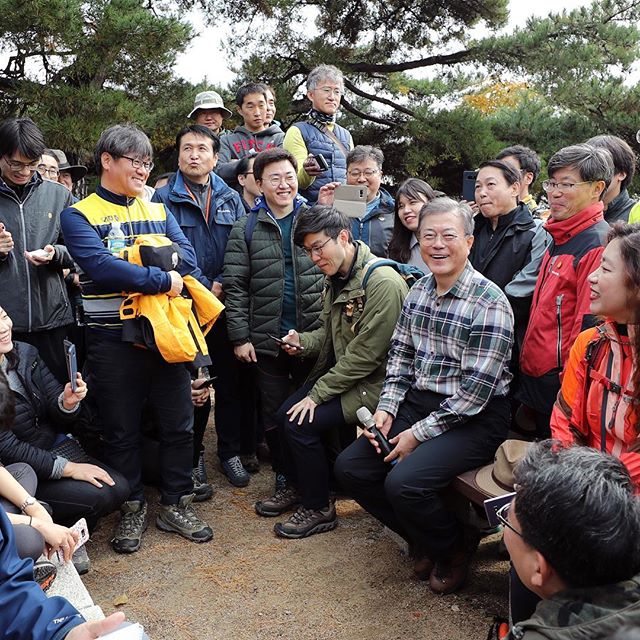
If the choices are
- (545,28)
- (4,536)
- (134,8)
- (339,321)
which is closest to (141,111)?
(134,8)

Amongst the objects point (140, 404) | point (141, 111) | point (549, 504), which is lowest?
point (140, 404)

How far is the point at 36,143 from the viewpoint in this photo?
345 centimetres

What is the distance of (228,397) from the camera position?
4227mm

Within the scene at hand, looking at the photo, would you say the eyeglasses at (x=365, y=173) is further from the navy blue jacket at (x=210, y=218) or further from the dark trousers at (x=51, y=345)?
the dark trousers at (x=51, y=345)

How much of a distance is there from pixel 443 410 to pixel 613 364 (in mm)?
816

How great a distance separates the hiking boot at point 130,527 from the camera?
3.39 meters

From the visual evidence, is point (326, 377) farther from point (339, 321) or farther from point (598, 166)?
point (598, 166)

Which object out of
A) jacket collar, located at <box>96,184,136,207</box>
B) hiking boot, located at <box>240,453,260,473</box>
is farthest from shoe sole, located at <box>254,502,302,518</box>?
jacket collar, located at <box>96,184,136,207</box>

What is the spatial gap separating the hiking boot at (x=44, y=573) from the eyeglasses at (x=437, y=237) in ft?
6.47

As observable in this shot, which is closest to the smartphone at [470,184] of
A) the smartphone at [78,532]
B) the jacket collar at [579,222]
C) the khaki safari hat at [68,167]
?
the jacket collar at [579,222]

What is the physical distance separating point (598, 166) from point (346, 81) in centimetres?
567

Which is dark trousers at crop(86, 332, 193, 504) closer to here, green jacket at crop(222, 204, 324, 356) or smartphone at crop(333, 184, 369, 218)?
green jacket at crop(222, 204, 324, 356)

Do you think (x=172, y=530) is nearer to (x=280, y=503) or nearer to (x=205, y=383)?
(x=280, y=503)

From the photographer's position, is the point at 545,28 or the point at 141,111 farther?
the point at 545,28
